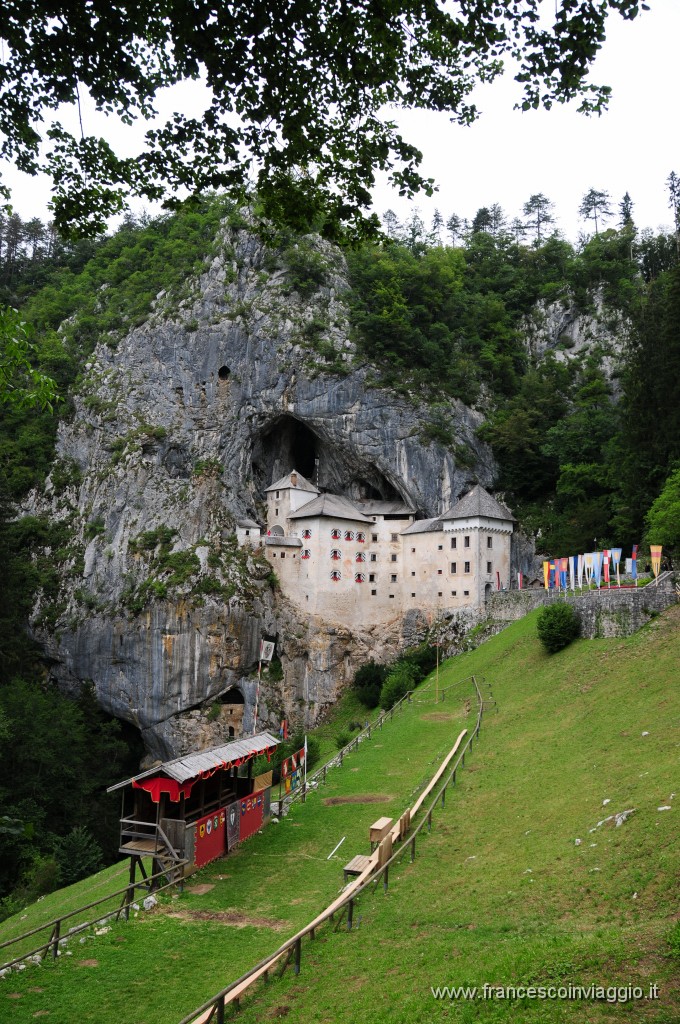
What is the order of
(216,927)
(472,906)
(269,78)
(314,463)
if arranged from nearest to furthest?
(269,78) → (472,906) → (216,927) → (314,463)

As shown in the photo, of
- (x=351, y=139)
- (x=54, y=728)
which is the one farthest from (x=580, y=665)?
(x=54, y=728)

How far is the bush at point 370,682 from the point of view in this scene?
4939 cm

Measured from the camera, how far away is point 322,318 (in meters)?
60.5

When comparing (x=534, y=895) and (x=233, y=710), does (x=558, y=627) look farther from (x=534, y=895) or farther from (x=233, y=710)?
(x=233, y=710)

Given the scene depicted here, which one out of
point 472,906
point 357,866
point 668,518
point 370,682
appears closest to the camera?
point 472,906

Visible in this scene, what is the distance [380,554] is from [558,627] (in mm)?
24338

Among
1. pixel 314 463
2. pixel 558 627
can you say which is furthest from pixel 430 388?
pixel 558 627

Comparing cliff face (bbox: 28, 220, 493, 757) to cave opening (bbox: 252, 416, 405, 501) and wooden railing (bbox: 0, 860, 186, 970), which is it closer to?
cave opening (bbox: 252, 416, 405, 501)

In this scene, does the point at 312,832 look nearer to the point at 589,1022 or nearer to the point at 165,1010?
the point at 165,1010

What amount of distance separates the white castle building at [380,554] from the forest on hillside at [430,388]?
5.32 metres

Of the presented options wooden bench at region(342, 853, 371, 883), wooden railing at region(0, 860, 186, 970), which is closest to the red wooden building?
wooden railing at region(0, 860, 186, 970)

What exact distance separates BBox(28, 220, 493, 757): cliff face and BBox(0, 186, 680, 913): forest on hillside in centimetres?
175

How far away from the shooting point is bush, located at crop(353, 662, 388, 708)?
49.4 metres

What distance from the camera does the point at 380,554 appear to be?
56.1 meters
